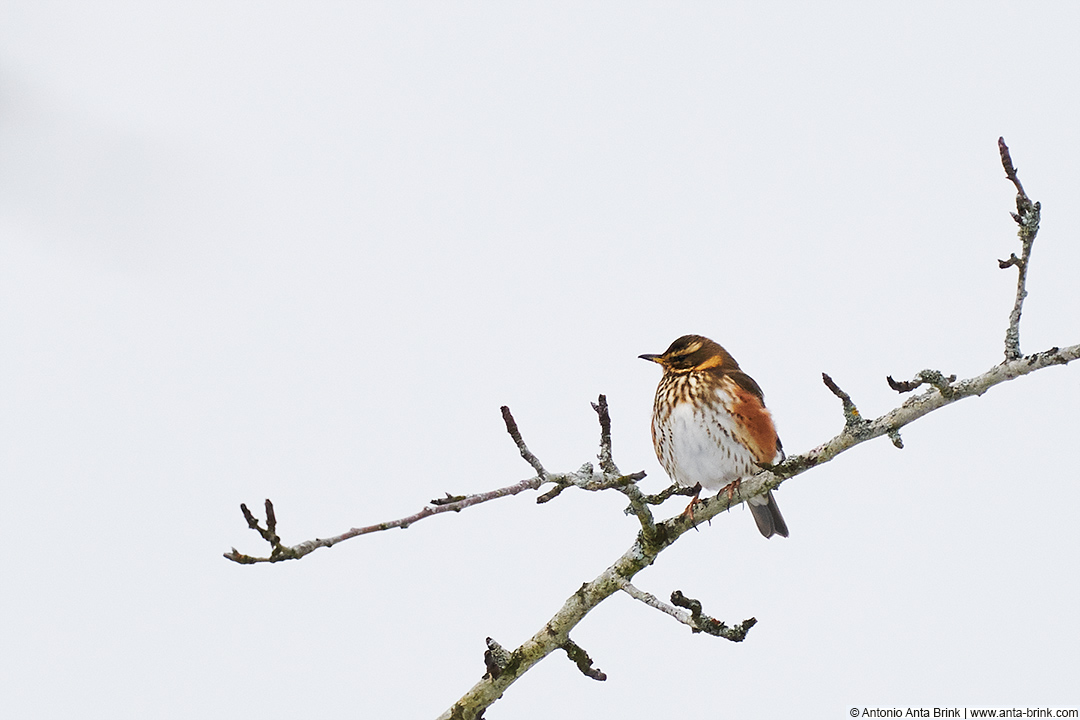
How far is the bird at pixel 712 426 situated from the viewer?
8852mm

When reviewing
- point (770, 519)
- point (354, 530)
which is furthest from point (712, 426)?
point (354, 530)

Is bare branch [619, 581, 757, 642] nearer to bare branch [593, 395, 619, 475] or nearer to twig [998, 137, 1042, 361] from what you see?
bare branch [593, 395, 619, 475]

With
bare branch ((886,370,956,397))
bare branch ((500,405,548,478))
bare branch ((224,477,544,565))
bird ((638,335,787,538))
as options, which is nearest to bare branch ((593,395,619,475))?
bare branch ((500,405,548,478))

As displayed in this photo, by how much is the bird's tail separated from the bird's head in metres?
1.32

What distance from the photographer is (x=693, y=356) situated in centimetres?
982

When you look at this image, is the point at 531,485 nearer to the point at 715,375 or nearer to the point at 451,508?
Answer: the point at 451,508

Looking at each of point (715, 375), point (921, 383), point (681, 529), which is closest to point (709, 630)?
point (681, 529)

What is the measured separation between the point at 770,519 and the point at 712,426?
53.0 inches

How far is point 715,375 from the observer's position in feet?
30.9

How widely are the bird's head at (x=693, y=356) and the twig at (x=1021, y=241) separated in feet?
15.3

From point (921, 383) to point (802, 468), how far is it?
0.86 m

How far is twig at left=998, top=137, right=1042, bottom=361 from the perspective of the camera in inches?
180

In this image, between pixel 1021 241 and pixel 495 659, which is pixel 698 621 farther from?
pixel 1021 241

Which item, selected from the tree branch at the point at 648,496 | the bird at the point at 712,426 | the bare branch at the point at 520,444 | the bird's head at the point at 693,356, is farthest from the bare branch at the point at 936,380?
the bird's head at the point at 693,356
